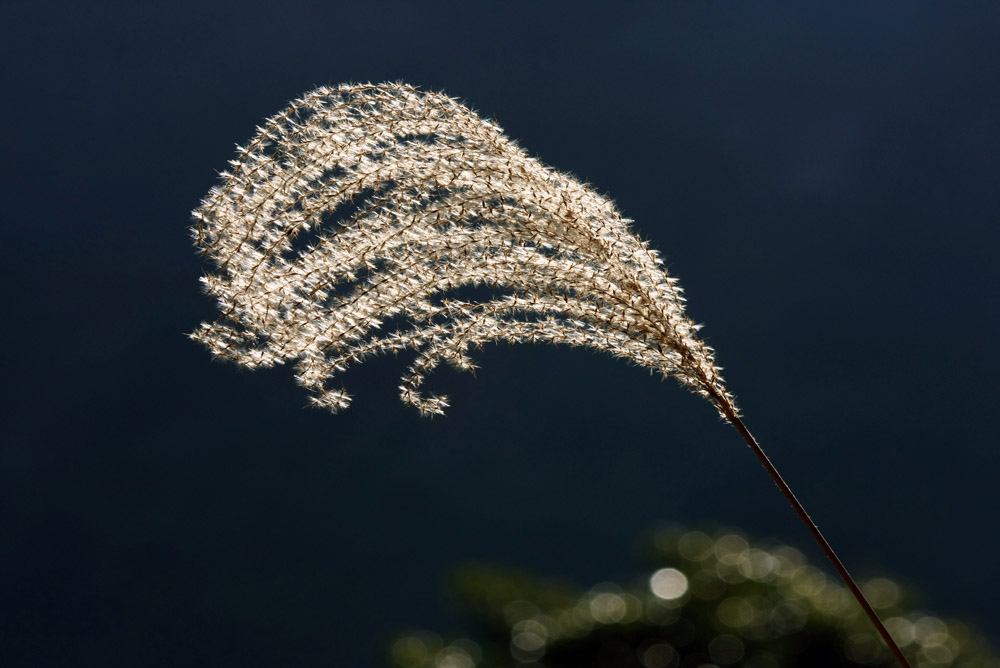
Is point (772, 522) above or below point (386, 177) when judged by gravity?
above

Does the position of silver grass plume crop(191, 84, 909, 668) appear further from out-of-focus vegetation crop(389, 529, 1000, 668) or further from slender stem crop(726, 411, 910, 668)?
out-of-focus vegetation crop(389, 529, 1000, 668)

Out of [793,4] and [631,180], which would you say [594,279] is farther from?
[793,4]

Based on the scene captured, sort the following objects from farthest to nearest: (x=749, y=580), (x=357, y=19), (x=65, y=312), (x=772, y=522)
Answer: (x=357, y=19) < (x=65, y=312) < (x=772, y=522) < (x=749, y=580)

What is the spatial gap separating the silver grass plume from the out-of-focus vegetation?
59.0 inches

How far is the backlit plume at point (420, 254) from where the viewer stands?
0.86 m

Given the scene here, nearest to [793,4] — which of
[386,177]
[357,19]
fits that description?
[357,19]

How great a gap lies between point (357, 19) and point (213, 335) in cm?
536

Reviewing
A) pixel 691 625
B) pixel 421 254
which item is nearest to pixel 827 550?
pixel 421 254

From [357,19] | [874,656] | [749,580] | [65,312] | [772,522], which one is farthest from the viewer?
[357,19]

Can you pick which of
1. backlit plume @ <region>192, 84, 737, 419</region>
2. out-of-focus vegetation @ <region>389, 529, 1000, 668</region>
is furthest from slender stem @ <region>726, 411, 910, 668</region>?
out-of-focus vegetation @ <region>389, 529, 1000, 668</region>

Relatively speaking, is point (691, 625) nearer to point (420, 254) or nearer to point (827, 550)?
point (827, 550)

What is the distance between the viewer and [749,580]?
2.43 metres

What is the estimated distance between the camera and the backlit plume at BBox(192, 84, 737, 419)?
0.86 metres

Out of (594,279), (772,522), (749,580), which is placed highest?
(772,522)
